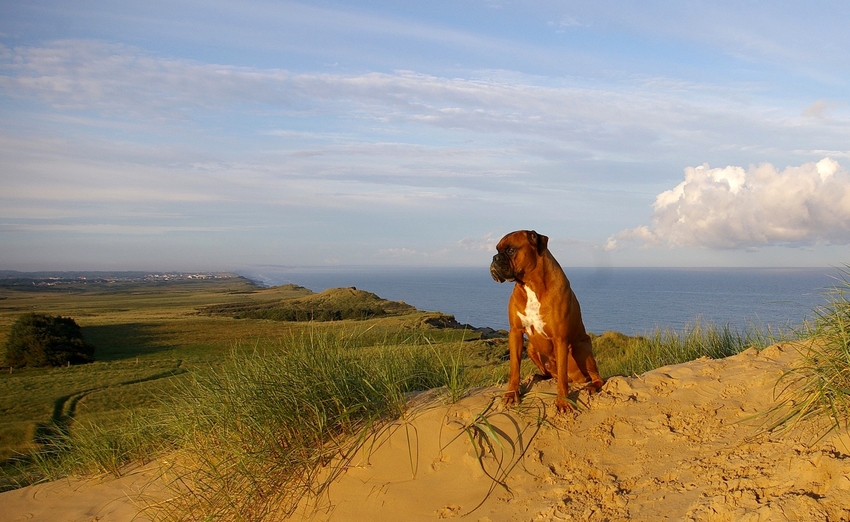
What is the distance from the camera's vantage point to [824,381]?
13.1ft

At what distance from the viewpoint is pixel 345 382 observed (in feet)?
17.0

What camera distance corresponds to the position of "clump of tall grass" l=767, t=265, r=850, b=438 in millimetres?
3850

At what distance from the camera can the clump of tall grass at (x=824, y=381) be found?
12.6 ft

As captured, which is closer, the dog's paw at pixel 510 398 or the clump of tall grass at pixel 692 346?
the dog's paw at pixel 510 398

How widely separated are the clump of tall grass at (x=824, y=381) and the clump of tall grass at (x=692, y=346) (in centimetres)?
400

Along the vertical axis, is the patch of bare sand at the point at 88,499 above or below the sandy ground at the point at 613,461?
below

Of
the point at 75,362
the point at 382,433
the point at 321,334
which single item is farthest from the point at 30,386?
the point at 382,433

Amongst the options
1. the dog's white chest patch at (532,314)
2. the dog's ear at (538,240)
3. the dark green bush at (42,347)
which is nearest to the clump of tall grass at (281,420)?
the dog's white chest patch at (532,314)

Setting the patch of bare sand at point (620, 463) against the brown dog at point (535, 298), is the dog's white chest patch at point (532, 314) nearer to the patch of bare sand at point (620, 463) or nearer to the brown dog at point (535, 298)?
the brown dog at point (535, 298)

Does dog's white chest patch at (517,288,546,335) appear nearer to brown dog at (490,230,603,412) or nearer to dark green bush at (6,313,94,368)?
brown dog at (490,230,603,412)

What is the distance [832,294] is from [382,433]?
3904 millimetres

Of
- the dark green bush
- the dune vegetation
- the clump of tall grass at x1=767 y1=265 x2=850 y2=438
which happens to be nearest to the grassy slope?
the dune vegetation

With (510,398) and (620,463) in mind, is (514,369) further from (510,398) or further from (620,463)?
(620,463)

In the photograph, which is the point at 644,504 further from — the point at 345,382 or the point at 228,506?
the point at 228,506
